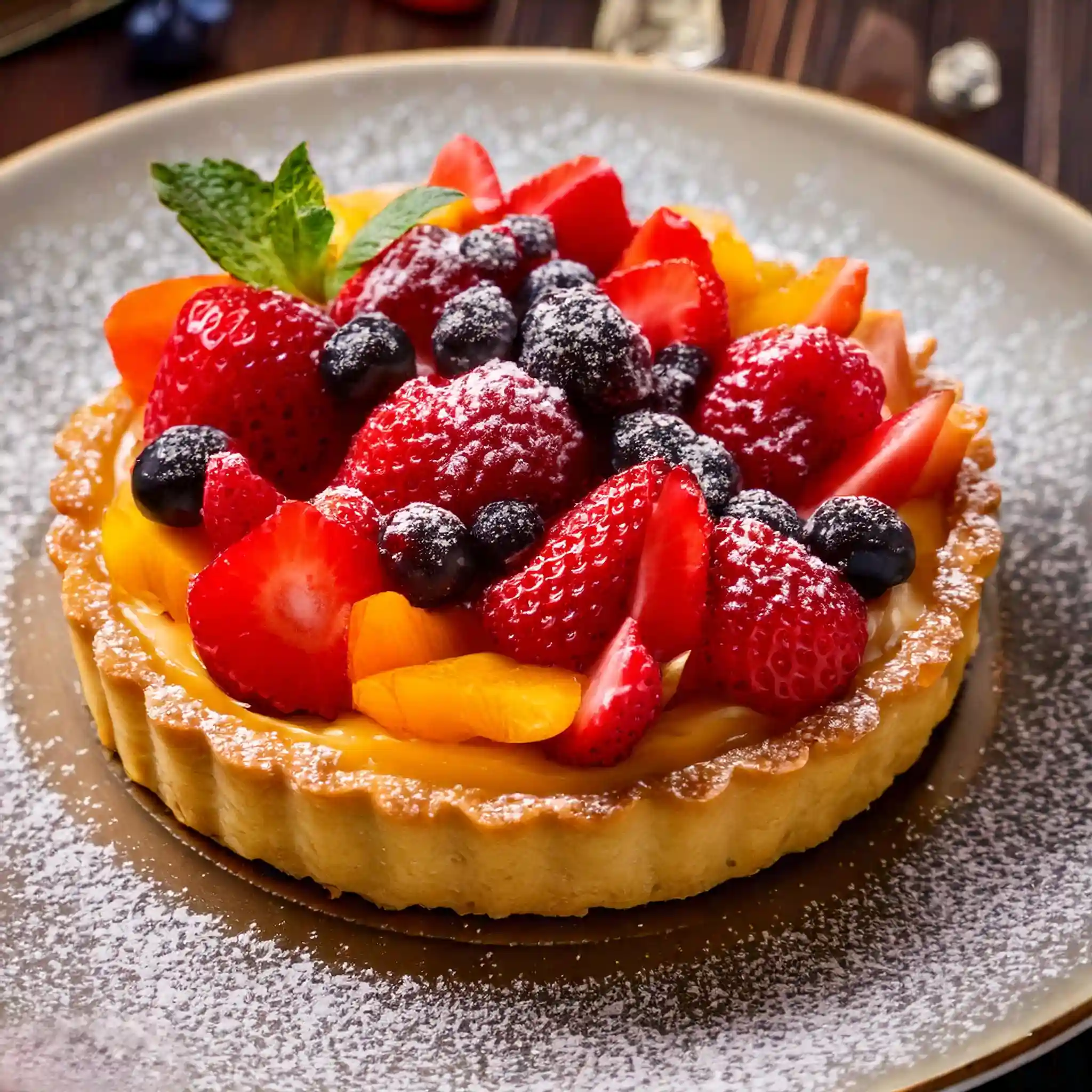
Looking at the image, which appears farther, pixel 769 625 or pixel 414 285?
pixel 414 285

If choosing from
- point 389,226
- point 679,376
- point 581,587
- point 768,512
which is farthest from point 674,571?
point 389,226

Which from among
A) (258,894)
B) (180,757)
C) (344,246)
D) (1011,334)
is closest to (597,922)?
(258,894)

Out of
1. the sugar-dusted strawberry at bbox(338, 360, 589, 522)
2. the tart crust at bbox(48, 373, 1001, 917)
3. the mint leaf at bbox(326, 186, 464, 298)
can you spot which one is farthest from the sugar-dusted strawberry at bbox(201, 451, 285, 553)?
the mint leaf at bbox(326, 186, 464, 298)

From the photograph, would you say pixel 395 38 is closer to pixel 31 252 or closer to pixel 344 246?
pixel 31 252

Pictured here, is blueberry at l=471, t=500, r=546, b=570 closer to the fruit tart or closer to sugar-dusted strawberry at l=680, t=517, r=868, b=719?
the fruit tart

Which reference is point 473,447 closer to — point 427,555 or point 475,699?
point 427,555

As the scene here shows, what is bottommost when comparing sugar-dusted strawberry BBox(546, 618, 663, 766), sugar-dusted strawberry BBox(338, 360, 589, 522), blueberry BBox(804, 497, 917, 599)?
sugar-dusted strawberry BBox(546, 618, 663, 766)
